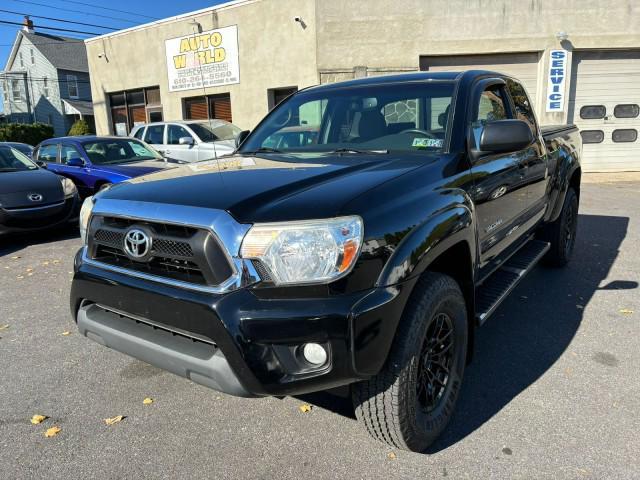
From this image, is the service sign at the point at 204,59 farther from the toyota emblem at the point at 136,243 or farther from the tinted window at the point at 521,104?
the toyota emblem at the point at 136,243

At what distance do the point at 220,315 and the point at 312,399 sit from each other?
1205mm

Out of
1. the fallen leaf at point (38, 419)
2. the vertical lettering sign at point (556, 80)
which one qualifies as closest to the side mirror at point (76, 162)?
the fallen leaf at point (38, 419)

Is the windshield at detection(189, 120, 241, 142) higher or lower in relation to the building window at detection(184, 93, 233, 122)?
lower

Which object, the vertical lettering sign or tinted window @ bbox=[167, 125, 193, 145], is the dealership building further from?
tinted window @ bbox=[167, 125, 193, 145]

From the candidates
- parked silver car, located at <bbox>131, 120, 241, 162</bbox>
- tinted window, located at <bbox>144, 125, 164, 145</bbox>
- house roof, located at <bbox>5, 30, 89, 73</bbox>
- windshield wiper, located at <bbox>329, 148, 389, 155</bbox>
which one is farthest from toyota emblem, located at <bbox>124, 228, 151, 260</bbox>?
house roof, located at <bbox>5, 30, 89, 73</bbox>

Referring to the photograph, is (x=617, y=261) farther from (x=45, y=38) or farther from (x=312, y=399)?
(x=45, y=38)

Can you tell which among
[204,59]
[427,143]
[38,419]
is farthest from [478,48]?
[38,419]

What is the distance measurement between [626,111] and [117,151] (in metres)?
12.9

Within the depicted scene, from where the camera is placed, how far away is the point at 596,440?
2500mm

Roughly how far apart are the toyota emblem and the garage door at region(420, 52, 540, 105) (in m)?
12.2

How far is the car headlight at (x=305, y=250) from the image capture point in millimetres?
1934

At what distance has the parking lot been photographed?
237cm

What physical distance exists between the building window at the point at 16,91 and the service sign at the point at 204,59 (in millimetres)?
31063

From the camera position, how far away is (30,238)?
7.76 metres
